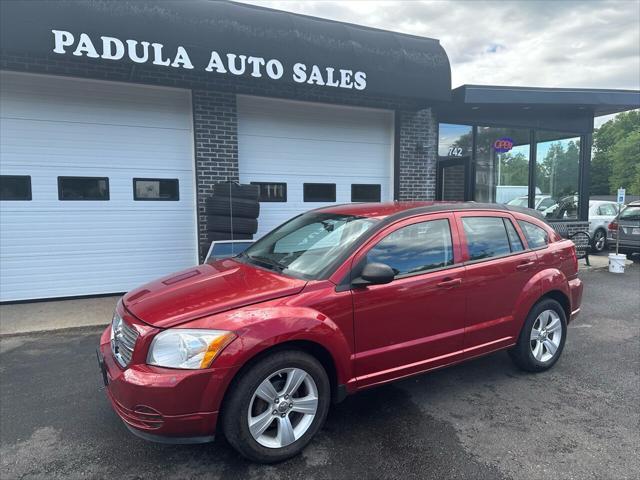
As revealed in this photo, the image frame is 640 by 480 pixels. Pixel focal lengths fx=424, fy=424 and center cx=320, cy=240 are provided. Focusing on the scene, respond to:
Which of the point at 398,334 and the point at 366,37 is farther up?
the point at 366,37

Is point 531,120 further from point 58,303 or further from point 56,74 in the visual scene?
point 58,303

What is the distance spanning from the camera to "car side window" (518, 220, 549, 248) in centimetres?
419

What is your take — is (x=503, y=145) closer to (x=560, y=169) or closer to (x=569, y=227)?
(x=560, y=169)

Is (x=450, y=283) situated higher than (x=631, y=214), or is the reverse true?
(x=631, y=214)

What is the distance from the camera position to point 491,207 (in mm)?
4090

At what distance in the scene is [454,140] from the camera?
9859 mm

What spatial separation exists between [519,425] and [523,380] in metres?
0.88

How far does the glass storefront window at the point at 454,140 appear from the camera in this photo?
9664 mm

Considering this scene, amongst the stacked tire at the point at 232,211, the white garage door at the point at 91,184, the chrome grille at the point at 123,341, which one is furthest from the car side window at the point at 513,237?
the white garage door at the point at 91,184

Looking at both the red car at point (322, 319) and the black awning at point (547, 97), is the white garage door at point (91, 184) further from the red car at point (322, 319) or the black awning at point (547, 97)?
the black awning at point (547, 97)

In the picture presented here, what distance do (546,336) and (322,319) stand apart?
2619 millimetres

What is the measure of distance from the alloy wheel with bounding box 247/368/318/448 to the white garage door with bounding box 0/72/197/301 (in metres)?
5.25

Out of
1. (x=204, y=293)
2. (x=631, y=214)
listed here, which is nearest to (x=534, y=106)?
(x=631, y=214)

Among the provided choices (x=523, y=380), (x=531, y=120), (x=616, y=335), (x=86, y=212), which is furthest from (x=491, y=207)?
(x=531, y=120)
